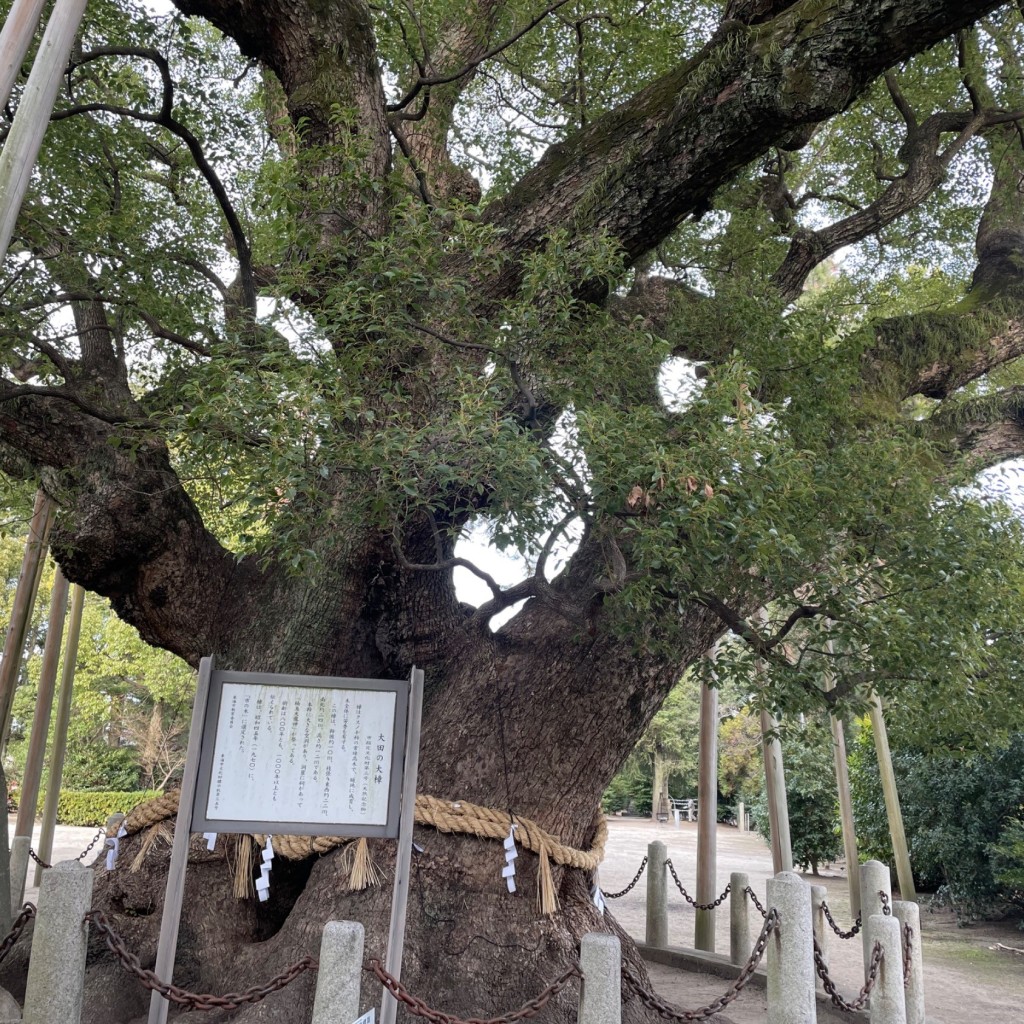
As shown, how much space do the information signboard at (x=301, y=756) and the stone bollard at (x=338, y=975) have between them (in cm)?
68

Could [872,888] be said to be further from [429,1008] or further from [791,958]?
[429,1008]

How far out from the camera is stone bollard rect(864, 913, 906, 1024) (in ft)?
12.3

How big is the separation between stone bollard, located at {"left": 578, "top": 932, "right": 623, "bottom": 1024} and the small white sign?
1.05 metres

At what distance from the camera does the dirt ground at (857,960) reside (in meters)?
5.56

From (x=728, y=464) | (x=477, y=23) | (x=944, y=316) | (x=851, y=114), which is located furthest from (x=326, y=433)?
(x=851, y=114)

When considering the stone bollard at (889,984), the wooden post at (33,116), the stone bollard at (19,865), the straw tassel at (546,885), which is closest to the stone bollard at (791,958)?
the stone bollard at (889,984)

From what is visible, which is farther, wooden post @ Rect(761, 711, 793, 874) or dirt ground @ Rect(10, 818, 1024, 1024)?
wooden post @ Rect(761, 711, 793, 874)

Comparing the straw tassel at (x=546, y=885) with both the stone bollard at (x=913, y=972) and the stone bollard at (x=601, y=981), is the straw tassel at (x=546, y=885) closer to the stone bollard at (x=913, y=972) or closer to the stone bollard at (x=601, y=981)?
the stone bollard at (x=601, y=981)

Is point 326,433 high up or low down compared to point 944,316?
down

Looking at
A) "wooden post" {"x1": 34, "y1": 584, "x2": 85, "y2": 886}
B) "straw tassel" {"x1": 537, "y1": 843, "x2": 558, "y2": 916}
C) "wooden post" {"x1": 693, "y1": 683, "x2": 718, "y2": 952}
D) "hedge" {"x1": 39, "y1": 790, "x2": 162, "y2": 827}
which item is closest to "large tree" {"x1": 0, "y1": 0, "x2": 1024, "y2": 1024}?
"straw tassel" {"x1": 537, "y1": 843, "x2": 558, "y2": 916}

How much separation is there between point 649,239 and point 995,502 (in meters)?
2.50

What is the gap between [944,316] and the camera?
6676 millimetres

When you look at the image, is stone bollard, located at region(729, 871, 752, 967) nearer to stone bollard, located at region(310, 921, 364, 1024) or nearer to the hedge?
stone bollard, located at region(310, 921, 364, 1024)

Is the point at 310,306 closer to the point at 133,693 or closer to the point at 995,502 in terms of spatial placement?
the point at 995,502
